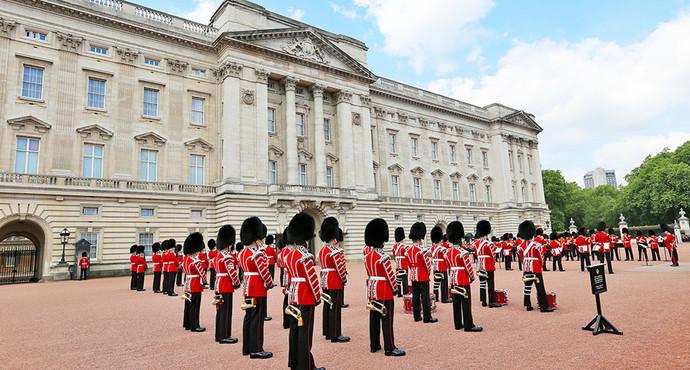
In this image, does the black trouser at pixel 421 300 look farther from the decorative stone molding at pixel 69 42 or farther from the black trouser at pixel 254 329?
the decorative stone molding at pixel 69 42

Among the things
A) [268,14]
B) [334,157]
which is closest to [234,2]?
[268,14]

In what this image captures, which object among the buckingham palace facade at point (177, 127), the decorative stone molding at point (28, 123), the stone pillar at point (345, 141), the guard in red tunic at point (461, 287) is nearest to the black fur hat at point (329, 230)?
the guard in red tunic at point (461, 287)

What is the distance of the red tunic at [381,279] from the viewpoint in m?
7.23

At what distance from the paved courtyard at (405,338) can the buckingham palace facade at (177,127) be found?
1308 cm

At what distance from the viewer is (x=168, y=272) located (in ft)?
52.6

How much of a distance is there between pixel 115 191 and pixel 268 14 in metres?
18.3

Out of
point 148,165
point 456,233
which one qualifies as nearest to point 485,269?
point 456,233

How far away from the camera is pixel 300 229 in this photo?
6.62 m

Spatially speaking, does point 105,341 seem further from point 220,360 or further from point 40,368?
point 220,360

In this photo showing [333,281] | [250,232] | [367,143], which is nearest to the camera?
[250,232]

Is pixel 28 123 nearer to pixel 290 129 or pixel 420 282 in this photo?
pixel 290 129

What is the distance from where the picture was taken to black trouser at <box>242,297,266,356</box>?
7.20 m

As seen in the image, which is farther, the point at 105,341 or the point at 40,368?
the point at 105,341

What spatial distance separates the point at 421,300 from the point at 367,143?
92.8 ft
